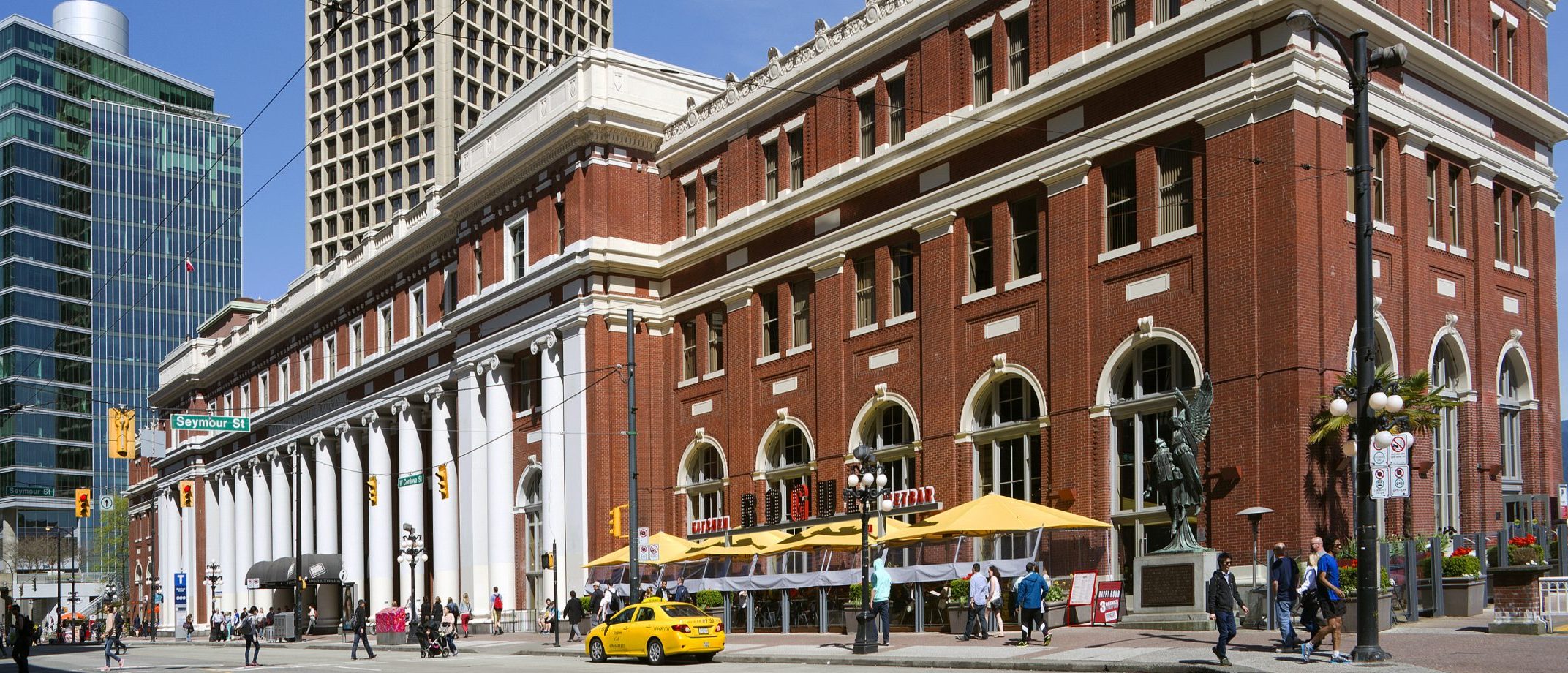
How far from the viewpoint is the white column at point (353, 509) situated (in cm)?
7331

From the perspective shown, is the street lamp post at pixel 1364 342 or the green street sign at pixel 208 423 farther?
the green street sign at pixel 208 423

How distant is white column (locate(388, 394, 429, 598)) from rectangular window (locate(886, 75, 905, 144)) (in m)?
32.0

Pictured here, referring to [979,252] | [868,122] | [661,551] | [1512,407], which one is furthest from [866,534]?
[1512,407]

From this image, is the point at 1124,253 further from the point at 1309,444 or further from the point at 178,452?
the point at 178,452

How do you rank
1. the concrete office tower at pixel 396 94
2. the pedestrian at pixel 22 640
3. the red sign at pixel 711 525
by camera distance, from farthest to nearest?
the concrete office tower at pixel 396 94
the red sign at pixel 711 525
the pedestrian at pixel 22 640

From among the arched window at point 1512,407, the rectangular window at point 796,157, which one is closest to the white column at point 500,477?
the rectangular window at point 796,157

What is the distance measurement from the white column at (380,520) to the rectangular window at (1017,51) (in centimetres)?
4184

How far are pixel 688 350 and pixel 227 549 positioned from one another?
53297mm

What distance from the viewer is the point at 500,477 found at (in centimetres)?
5700

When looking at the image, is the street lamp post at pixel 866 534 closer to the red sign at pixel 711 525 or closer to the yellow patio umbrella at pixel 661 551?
the yellow patio umbrella at pixel 661 551

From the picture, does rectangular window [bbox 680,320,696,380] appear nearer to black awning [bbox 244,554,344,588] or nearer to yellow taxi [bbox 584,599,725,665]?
yellow taxi [bbox 584,599,725,665]

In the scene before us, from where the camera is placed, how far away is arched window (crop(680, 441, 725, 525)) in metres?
50.2

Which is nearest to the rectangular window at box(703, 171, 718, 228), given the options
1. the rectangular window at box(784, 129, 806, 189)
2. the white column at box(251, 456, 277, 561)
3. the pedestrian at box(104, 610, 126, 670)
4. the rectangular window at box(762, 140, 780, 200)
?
the rectangular window at box(762, 140, 780, 200)

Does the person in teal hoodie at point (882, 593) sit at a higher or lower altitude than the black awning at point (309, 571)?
higher
